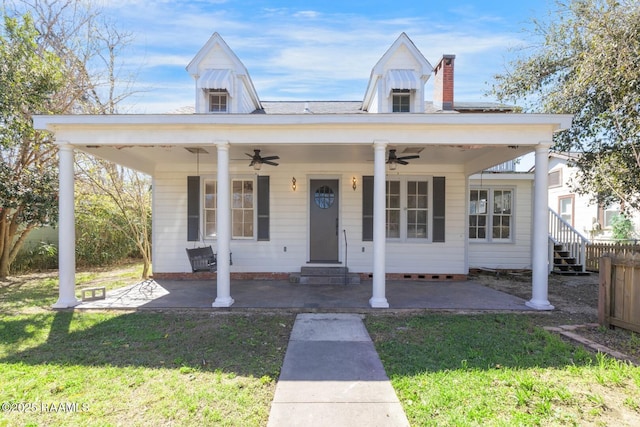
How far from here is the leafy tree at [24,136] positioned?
21.8ft

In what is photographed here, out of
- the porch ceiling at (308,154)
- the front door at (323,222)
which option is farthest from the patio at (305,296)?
the porch ceiling at (308,154)

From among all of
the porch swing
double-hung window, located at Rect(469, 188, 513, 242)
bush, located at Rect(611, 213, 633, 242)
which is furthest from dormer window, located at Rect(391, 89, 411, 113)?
bush, located at Rect(611, 213, 633, 242)

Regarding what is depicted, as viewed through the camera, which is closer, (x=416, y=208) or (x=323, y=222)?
(x=323, y=222)

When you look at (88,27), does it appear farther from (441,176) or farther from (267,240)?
(441,176)

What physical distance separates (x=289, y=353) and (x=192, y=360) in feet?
3.49

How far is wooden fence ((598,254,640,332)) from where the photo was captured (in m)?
4.02

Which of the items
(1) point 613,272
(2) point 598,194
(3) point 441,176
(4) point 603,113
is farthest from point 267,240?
(2) point 598,194

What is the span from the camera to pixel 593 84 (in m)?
5.73

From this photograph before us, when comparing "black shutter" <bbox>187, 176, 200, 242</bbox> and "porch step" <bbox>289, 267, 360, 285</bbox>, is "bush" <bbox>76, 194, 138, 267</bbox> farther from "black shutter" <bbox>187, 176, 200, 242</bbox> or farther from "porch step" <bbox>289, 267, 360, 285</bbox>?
"porch step" <bbox>289, 267, 360, 285</bbox>

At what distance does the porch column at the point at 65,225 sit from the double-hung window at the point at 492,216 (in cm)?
953

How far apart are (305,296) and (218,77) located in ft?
17.4

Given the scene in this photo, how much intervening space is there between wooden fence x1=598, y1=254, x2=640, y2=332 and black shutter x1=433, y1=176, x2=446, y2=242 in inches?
133

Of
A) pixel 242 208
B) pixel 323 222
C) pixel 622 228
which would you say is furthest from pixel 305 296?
pixel 622 228

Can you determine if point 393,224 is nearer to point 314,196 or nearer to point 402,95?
point 314,196
